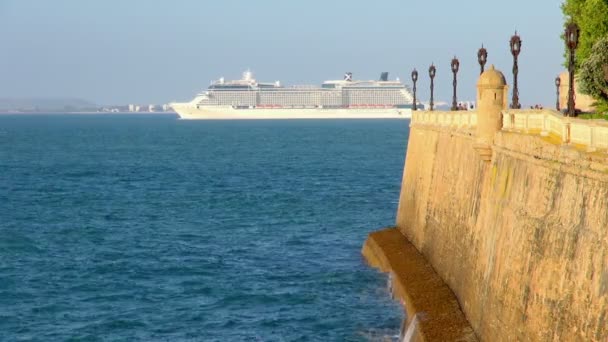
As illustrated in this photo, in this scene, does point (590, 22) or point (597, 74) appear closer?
point (597, 74)

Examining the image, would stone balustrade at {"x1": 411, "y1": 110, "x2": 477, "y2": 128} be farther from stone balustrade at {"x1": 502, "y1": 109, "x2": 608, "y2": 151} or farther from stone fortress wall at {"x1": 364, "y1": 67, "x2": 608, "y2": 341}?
stone balustrade at {"x1": 502, "y1": 109, "x2": 608, "y2": 151}

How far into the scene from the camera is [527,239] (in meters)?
19.8

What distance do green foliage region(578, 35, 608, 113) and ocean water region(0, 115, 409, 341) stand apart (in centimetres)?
1119

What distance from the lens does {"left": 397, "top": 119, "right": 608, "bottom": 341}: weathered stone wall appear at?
1603cm

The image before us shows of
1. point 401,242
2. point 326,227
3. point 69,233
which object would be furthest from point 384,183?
point 401,242

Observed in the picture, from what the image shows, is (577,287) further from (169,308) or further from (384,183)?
(384,183)

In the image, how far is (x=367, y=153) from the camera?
113125mm

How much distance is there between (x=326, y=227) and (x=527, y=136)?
28.2 meters

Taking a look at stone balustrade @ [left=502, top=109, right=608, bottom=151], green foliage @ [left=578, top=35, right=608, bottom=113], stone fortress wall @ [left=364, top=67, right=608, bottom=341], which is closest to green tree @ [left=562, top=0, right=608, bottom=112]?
green foliage @ [left=578, top=35, right=608, bottom=113]

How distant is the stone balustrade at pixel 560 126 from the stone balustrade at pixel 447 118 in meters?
4.51

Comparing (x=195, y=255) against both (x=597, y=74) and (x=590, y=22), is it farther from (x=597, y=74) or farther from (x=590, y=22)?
(x=590, y=22)

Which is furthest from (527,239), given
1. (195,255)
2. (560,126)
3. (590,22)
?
(590,22)

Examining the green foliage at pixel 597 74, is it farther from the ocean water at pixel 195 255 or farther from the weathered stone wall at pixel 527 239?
the ocean water at pixel 195 255

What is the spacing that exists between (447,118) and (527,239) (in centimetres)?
1626
